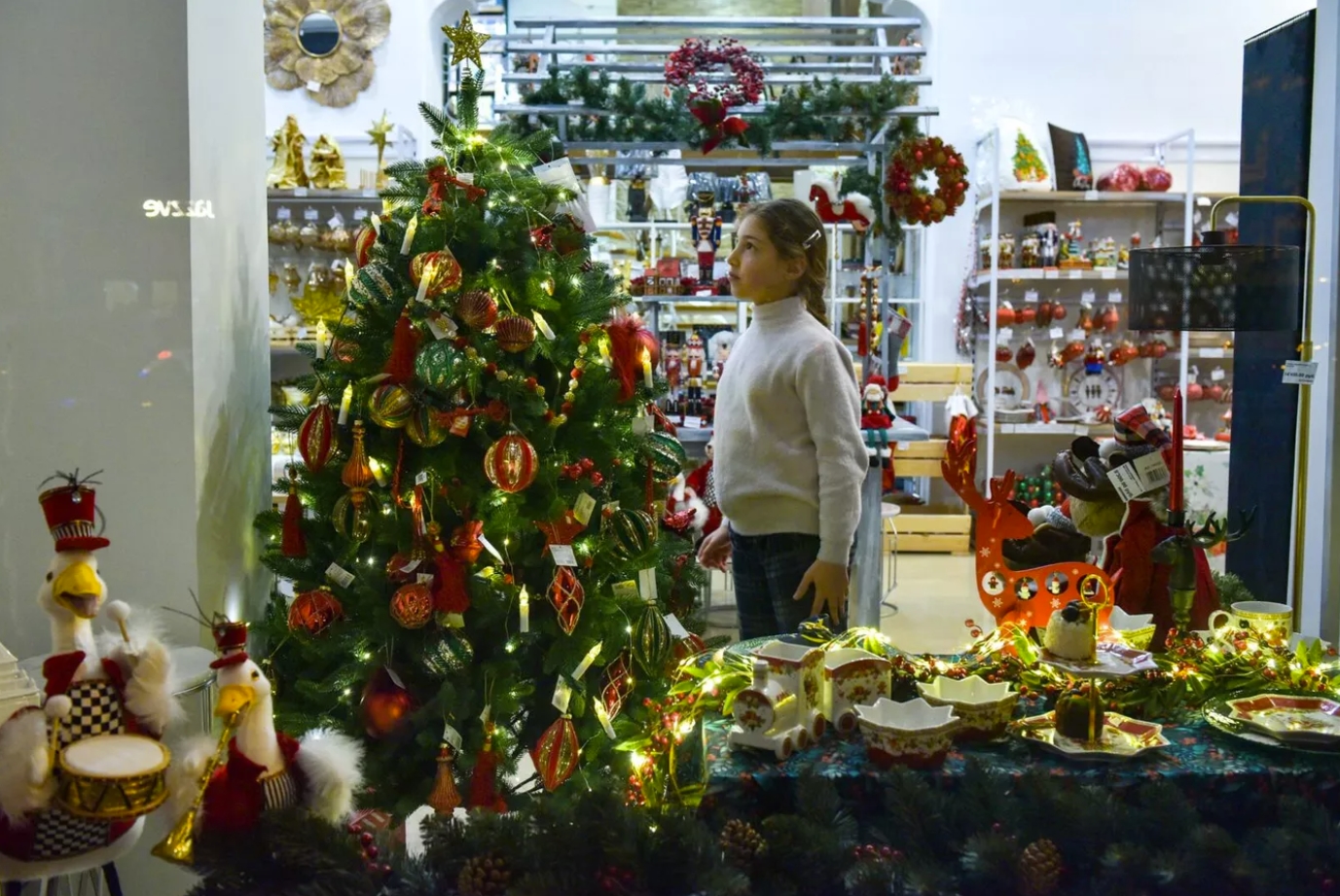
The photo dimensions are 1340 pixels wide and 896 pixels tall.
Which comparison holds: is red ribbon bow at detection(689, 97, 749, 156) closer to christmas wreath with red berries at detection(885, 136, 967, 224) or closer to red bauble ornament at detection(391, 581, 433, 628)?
christmas wreath with red berries at detection(885, 136, 967, 224)

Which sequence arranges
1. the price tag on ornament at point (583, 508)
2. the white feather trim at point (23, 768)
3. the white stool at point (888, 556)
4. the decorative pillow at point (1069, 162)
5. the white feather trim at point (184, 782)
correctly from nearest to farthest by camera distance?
the white feather trim at point (23, 768) < the white feather trim at point (184, 782) < the price tag on ornament at point (583, 508) < the white stool at point (888, 556) < the decorative pillow at point (1069, 162)

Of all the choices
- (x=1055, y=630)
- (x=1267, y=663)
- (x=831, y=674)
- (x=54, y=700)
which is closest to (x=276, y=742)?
(x=54, y=700)

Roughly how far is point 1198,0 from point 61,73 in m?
7.23

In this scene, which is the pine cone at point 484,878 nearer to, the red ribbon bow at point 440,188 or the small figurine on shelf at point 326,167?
the red ribbon bow at point 440,188

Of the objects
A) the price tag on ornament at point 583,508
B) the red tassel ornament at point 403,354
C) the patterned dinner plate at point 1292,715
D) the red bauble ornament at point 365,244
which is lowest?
the patterned dinner plate at point 1292,715

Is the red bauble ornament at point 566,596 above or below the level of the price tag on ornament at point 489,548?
below

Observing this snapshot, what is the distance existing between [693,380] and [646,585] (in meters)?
3.27

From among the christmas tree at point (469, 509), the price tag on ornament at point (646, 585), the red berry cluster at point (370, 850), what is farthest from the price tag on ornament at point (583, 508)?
the red berry cluster at point (370, 850)

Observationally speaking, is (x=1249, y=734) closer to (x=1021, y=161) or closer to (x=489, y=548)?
(x=489, y=548)

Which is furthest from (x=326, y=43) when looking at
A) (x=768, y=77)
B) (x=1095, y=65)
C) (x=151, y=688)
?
(x=151, y=688)

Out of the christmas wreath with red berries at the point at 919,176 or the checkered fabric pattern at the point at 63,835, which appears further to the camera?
the christmas wreath with red berries at the point at 919,176

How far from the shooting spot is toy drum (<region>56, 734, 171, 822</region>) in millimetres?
1273

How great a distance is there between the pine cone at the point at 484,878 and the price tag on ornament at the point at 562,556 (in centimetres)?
78

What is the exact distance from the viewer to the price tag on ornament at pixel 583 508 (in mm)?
2191
